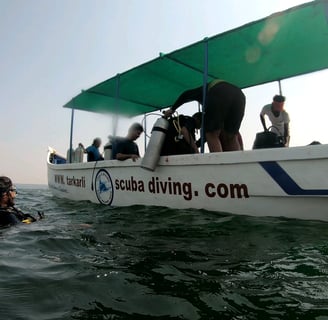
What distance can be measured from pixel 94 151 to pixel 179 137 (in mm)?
3802

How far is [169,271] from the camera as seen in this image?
226 centimetres

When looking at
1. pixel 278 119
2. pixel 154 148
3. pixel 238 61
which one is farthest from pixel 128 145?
pixel 278 119

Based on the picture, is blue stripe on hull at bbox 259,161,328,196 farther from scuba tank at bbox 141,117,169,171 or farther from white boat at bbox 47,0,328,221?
scuba tank at bbox 141,117,169,171

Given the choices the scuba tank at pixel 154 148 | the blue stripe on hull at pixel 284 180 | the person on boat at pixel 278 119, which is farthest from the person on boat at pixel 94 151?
the blue stripe on hull at pixel 284 180

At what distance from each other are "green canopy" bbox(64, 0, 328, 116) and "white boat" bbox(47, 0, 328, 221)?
1cm

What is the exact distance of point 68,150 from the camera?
9.36m

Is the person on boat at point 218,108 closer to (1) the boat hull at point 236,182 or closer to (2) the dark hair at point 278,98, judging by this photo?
(1) the boat hull at point 236,182

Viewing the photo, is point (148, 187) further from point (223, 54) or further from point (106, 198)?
point (223, 54)

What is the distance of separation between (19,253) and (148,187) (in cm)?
286

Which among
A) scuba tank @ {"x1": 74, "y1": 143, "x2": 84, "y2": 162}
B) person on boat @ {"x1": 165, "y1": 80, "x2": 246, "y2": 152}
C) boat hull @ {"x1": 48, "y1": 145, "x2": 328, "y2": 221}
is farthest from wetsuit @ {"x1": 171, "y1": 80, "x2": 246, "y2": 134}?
scuba tank @ {"x1": 74, "y1": 143, "x2": 84, "y2": 162}

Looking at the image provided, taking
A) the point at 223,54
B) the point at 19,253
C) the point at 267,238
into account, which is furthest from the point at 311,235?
the point at 223,54

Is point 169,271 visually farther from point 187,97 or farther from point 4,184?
point 187,97

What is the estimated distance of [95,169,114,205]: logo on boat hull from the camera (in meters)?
6.42

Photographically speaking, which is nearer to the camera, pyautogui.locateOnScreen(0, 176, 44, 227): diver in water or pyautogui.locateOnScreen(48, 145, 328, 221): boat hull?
pyautogui.locateOnScreen(48, 145, 328, 221): boat hull
